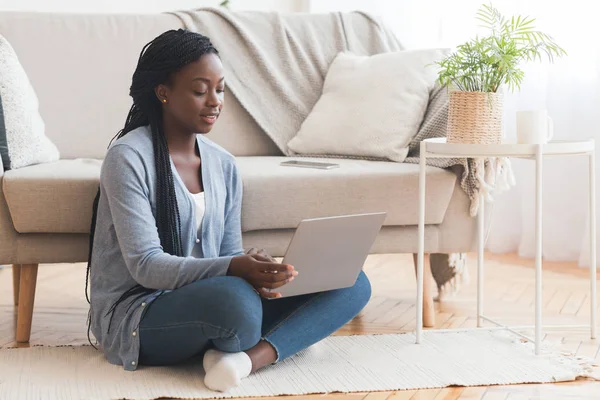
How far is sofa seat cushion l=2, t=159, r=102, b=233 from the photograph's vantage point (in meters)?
2.06

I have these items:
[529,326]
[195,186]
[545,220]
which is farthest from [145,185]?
[545,220]

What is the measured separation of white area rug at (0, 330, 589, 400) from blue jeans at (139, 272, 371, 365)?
0.20 feet

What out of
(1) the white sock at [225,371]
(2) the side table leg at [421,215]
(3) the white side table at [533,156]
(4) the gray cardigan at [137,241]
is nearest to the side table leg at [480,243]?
(3) the white side table at [533,156]

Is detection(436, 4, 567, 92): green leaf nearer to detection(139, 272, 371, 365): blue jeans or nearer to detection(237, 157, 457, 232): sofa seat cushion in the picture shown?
detection(237, 157, 457, 232): sofa seat cushion

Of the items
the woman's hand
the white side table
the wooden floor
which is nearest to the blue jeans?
the woman's hand

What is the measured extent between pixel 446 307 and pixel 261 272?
1.01 metres

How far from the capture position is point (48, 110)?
2.63m

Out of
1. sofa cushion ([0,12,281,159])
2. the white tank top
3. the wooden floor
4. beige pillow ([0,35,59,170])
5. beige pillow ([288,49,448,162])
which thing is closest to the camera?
the wooden floor

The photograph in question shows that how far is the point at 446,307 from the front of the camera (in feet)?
8.34

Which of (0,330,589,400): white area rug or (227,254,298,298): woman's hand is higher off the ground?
(227,254,298,298): woman's hand

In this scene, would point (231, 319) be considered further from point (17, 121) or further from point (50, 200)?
point (17, 121)

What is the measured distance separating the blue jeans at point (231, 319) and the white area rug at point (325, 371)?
61 mm

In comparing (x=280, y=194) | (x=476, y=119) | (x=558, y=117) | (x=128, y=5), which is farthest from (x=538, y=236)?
(x=128, y=5)

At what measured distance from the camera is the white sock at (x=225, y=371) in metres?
1.71
